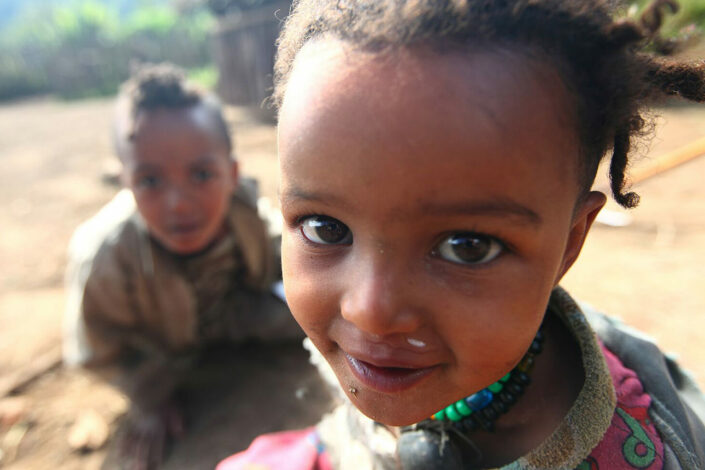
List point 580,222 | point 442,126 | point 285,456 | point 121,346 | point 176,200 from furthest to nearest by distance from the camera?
point 121,346
point 176,200
point 285,456
point 580,222
point 442,126

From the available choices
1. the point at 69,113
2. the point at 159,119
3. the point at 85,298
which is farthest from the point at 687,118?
the point at 69,113

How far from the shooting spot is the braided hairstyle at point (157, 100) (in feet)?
6.62

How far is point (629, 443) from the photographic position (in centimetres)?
97

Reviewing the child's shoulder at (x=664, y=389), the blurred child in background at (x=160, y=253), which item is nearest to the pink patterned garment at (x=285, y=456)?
the child's shoulder at (x=664, y=389)

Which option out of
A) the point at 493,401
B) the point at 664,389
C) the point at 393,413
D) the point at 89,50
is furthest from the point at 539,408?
the point at 89,50

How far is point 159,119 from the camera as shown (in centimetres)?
196

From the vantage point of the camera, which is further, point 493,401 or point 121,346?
point 121,346

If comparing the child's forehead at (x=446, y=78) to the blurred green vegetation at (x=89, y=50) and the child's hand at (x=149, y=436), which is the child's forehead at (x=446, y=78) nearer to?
the child's hand at (x=149, y=436)

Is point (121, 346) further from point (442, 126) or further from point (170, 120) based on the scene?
point (442, 126)

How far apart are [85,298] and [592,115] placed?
201 cm

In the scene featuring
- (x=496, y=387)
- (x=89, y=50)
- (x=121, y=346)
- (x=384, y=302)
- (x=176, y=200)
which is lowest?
(x=89, y=50)

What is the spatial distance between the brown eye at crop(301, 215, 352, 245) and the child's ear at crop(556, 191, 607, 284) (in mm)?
421

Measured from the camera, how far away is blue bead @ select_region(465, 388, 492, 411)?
1.12 m

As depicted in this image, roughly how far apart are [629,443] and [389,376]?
52cm
